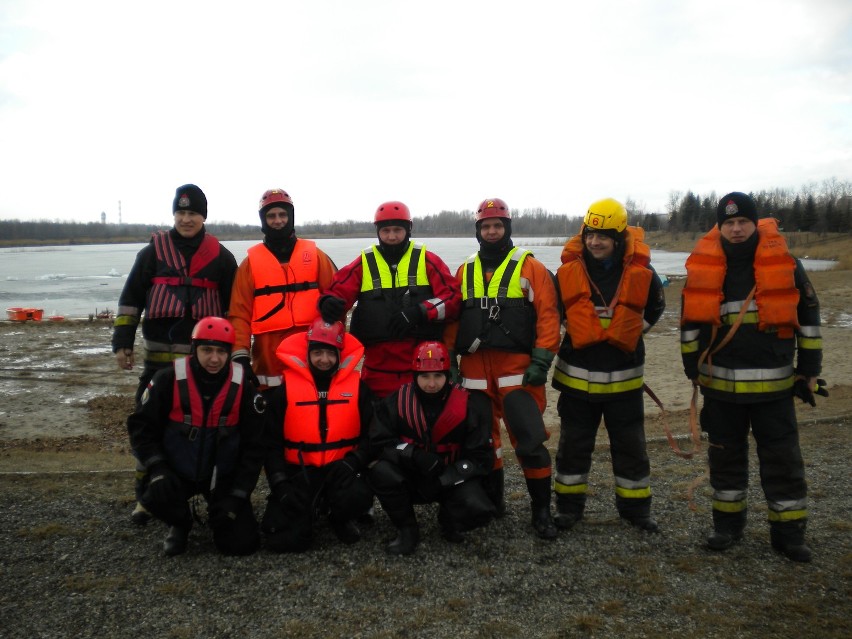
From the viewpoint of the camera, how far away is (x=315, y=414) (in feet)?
14.1

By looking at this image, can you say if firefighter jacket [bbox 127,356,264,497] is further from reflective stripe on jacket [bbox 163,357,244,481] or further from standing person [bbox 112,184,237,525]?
standing person [bbox 112,184,237,525]

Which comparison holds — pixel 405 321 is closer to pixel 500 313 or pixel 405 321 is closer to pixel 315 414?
pixel 500 313

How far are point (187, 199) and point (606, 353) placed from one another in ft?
10.5

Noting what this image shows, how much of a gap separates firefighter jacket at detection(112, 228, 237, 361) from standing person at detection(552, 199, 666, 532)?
256 centimetres

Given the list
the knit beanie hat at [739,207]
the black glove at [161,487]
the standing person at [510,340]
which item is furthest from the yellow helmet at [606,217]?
the black glove at [161,487]

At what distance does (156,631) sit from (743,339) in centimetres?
378

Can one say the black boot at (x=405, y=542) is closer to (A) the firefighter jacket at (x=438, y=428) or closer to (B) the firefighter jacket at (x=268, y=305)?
(A) the firefighter jacket at (x=438, y=428)

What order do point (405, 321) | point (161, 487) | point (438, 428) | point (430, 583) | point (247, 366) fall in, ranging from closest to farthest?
point (430, 583) < point (161, 487) < point (438, 428) < point (405, 321) < point (247, 366)

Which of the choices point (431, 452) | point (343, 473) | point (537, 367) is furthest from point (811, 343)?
point (343, 473)

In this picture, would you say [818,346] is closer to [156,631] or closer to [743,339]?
[743,339]

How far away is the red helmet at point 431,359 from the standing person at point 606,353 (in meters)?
0.80

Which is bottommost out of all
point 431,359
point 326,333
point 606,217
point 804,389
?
point 804,389

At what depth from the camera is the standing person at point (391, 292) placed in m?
4.67

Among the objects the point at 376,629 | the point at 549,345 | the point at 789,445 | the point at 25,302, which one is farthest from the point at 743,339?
the point at 25,302
